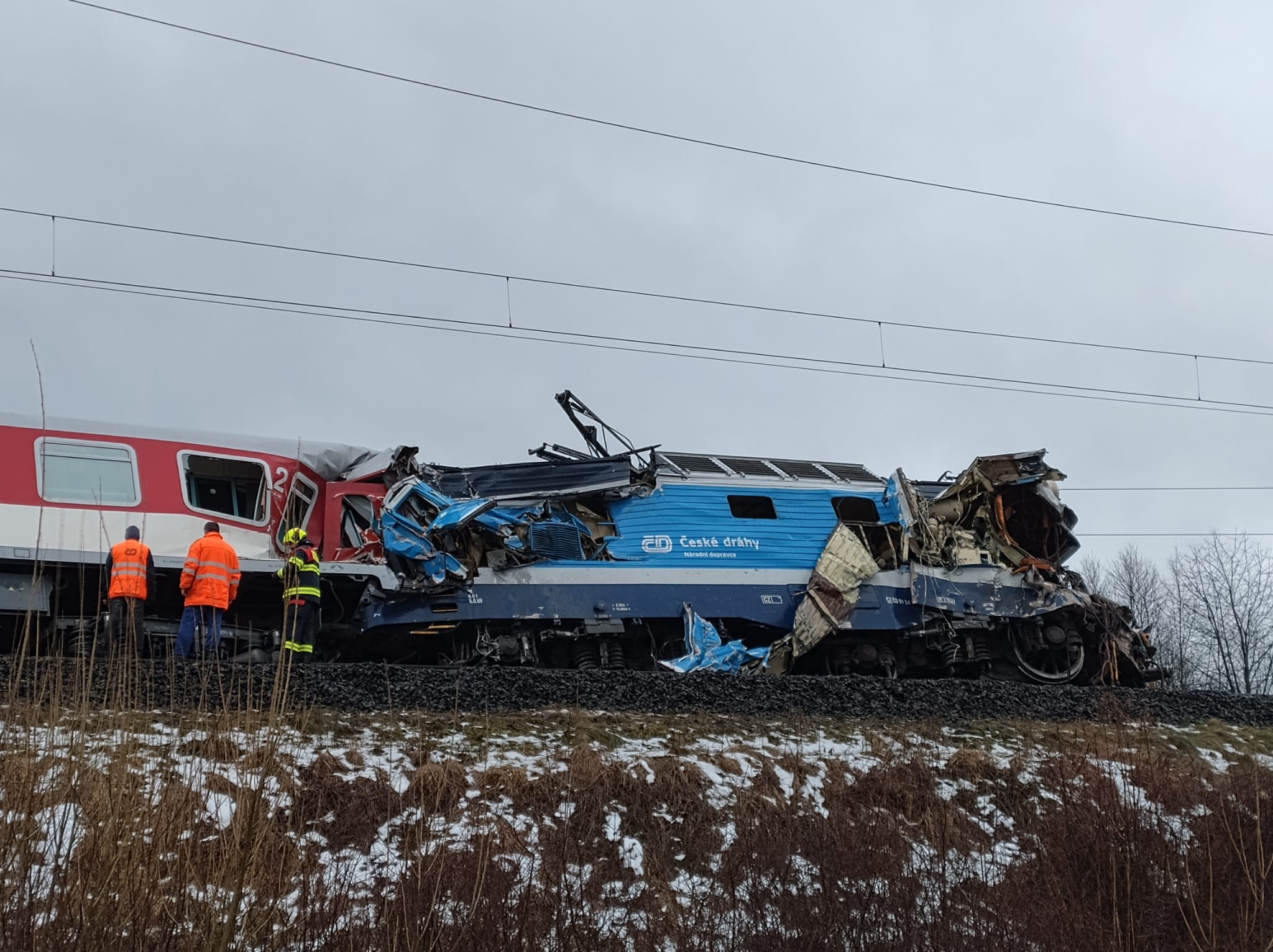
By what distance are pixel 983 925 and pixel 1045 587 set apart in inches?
357

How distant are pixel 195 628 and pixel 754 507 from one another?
6903 millimetres

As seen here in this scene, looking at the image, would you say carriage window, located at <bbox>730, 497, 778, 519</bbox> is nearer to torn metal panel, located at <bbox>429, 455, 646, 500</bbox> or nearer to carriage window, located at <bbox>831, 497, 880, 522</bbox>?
carriage window, located at <bbox>831, 497, 880, 522</bbox>

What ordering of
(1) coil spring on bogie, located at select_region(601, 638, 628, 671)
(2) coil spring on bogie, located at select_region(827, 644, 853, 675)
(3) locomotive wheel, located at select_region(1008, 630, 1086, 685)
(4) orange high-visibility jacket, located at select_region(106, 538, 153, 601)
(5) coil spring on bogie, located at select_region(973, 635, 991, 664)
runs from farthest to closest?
(3) locomotive wheel, located at select_region(1008, 630, 1086, 685)
(5) coil spring on bogie, located at select_region(973, 635, 991, 664)
(2) coil spring on bogie, located at select_region(827, 644, 853, 675)
(1) coil spring on bogie, located at select_region(601, 638, 628, 671)
(4) orange high-visibility jacket, located at select_region(106, 538, 153, 601)

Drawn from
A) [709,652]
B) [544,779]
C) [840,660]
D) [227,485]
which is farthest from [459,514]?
[544,779]

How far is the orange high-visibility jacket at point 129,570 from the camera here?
10.2 m

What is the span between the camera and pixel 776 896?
6.27 m

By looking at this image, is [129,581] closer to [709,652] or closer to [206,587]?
[206,587]

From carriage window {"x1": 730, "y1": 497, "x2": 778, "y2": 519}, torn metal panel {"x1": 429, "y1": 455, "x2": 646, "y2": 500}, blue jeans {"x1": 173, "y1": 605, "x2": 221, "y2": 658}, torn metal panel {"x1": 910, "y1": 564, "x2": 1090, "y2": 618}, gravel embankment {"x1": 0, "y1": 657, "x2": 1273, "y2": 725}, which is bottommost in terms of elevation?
gravel embankment {"x1": 0, "y1": 657, "x2": 1273, "y2": 725}

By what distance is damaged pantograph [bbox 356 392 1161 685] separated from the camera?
1257cm

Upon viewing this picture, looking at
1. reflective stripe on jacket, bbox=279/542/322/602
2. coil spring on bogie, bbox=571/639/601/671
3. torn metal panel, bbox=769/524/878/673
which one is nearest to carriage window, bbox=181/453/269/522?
reflective stripe on jacket, bbox=279/542/322/602

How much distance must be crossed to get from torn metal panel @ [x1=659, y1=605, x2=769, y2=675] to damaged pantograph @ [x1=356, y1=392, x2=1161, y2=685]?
0.02 metres

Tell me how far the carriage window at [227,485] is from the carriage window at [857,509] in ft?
23.9

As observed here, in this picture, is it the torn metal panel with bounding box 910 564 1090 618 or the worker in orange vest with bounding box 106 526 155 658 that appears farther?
the torn metal panel with bounding box 910 564 1090 618

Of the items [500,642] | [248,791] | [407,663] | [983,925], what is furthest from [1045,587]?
[248,791]
